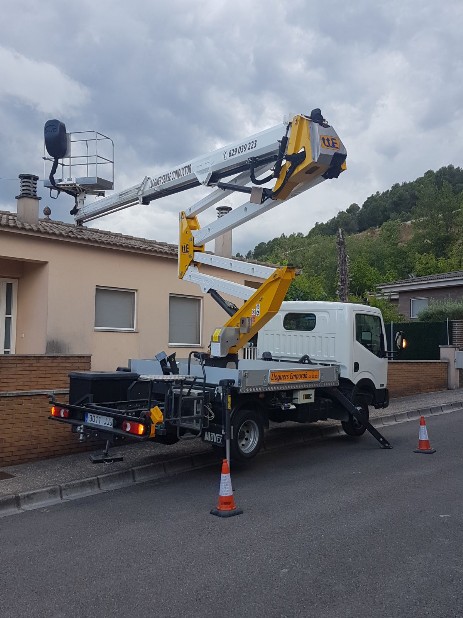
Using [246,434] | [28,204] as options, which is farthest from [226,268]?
[28,204]

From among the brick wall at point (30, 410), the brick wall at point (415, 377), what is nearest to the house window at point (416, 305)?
the brick wall at point (415, 377)

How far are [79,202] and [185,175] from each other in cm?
321

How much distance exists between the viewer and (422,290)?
31000 mm

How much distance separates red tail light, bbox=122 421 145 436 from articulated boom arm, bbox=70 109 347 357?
2190 mm

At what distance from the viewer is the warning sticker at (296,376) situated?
8.51 m

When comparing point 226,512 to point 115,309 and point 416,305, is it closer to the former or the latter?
point 115,309

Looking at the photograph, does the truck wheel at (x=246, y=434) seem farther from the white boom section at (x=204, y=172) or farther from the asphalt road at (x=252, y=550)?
the white boom section at (x=204, y=172)

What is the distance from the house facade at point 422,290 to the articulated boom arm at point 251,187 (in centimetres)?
2095

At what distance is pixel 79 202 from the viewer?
494 inches

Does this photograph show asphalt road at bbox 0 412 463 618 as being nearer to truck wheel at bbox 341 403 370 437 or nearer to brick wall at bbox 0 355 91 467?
brick wall at bbox 0 355 91 467

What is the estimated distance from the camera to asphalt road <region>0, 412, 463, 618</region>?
13.9 feet

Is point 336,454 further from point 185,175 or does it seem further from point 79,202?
point 79,202

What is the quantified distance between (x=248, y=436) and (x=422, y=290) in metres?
24.6

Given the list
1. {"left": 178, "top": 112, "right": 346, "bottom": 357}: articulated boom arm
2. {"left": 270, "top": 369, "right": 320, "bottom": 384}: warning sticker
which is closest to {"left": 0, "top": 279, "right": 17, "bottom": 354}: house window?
{"left": 178, "top": 112, "right": 346, "bottom": 357}: articulated boom arm
